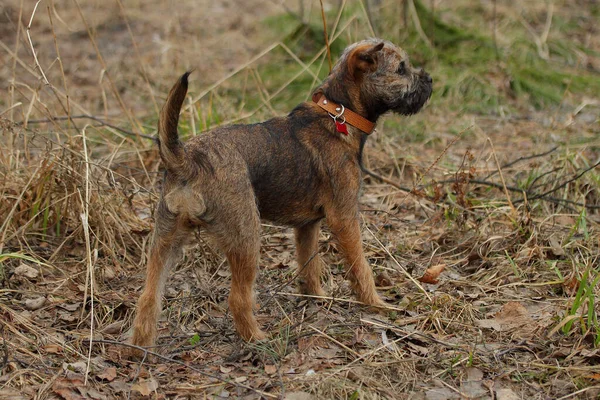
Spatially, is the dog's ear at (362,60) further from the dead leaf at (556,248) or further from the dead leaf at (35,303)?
the dead leaf at (35,303)

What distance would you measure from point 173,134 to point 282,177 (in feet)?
2.88

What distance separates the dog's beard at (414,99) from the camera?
197 inches

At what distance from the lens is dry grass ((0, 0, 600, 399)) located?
4176mm

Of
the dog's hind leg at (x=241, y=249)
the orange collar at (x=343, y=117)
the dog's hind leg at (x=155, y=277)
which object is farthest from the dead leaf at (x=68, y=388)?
the orange collar at (x=343, y=117)

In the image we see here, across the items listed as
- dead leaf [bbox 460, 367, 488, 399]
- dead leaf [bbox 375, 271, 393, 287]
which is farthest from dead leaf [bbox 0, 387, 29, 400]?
dead leaf [bbox 375, 271, 393, 287]

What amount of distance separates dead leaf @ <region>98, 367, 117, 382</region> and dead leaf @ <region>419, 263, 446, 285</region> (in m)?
2.30

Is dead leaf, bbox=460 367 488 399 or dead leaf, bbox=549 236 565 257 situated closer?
dead leaf, bbox=460 367 488 399

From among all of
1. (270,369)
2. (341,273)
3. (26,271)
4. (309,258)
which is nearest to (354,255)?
(309,258)

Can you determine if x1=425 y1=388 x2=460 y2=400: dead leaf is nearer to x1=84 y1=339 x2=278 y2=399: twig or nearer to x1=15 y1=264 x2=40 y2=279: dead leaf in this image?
x1=84 y1=339 x2=278 y2=399: twig

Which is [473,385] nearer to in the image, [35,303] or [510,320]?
[510,320]

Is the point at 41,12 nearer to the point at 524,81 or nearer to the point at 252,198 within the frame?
the point at 524,81

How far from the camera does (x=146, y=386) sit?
4.11m

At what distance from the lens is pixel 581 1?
43.0 ft

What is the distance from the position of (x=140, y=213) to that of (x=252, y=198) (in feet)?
7.63
